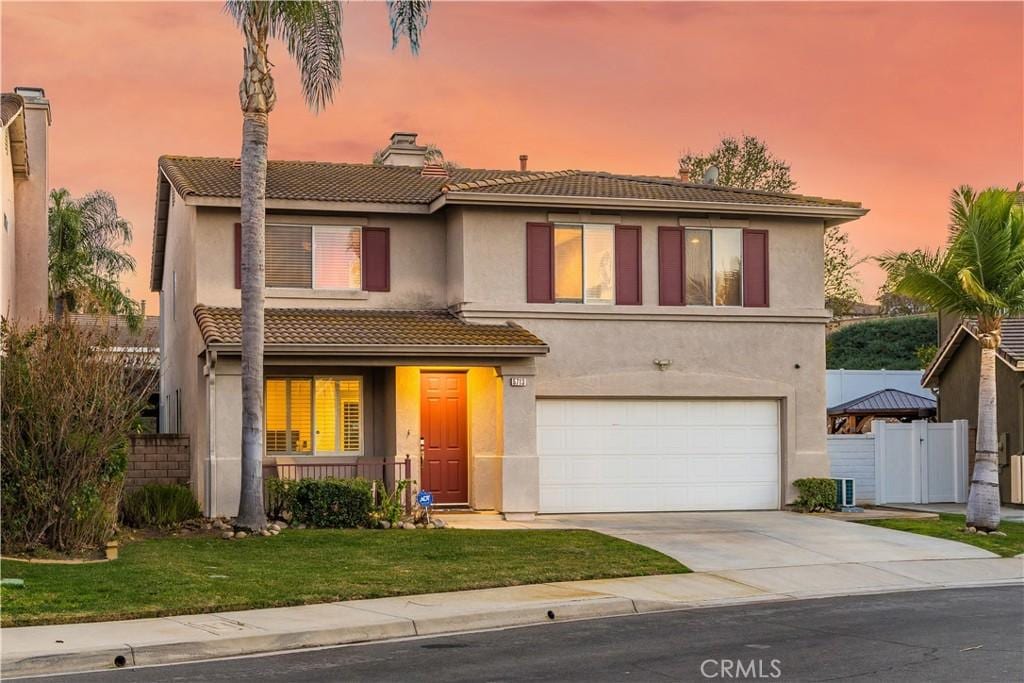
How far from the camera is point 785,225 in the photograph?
26.5 meters

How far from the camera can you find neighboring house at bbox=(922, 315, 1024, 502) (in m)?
28.1

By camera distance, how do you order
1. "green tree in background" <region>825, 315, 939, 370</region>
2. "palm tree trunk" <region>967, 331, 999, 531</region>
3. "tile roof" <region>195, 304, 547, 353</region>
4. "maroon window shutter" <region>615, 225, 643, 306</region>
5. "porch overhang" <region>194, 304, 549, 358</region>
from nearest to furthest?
"palm tree trunk" <region>967, 331, 999, 531</region> → "porch overhang" <region>194, 304, 549, 358</region> → "tile roof" <region>195, 304, 547, 353</region> → "maroon window shutter" <region>615, 225, 643, 306</region> → "green tree in background" <region>825, 315, 939, 370</region>

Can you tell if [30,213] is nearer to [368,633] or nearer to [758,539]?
[758,539]

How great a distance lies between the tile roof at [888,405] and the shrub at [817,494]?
492 inches

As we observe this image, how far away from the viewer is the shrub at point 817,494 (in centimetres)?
2577

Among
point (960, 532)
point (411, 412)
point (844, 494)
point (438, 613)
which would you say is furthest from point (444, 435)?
point (438, 613)

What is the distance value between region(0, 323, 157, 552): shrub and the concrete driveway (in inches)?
271

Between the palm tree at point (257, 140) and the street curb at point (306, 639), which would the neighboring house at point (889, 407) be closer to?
the palm tree at point (257, 140)

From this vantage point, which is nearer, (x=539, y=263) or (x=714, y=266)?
(x=539, y=263)

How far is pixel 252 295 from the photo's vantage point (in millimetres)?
20781

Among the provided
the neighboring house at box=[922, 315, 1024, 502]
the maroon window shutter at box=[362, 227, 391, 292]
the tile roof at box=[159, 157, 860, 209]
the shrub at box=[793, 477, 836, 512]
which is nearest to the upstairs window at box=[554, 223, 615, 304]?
the tile roof at box=[159, 157, 860, 209]

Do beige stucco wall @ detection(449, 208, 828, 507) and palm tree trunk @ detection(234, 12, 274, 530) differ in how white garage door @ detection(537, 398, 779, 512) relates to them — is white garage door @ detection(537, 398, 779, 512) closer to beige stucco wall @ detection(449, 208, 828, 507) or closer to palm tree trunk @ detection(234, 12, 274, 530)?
beige stucco wall @ detection(449, 208, 828, 507)

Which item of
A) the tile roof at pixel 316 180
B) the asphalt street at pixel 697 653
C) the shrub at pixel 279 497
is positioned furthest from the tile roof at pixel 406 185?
the asphalt street at pixel 697 653

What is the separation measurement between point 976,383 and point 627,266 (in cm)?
955
